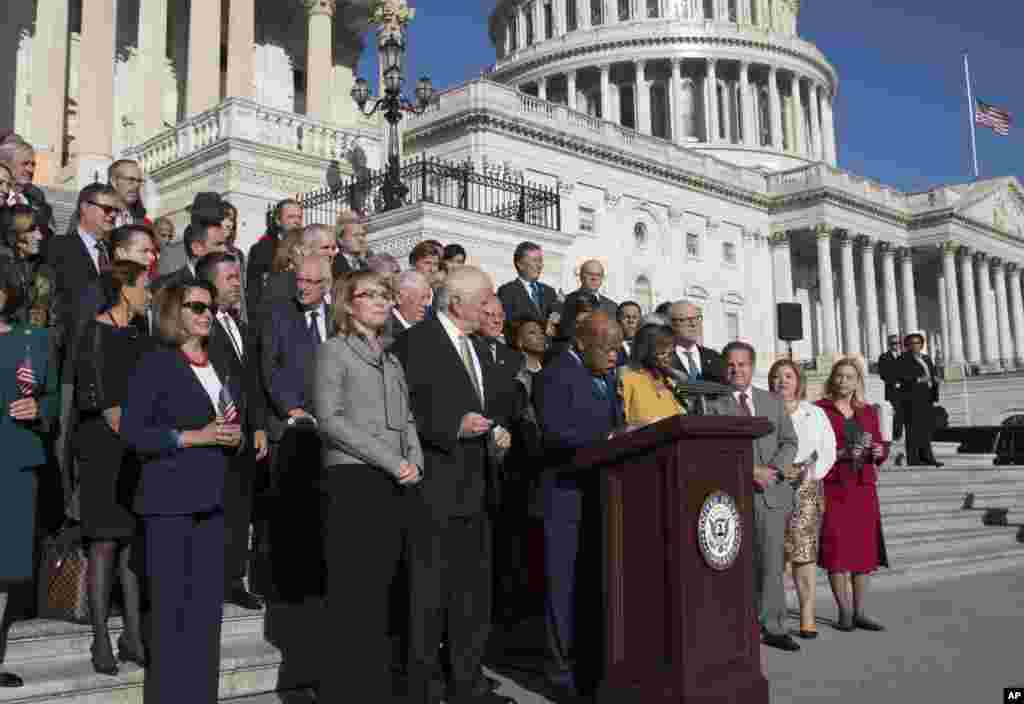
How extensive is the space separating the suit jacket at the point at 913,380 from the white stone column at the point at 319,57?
17157 mm

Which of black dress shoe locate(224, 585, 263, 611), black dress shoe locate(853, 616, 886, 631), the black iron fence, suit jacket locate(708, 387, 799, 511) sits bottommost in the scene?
black dress shoe locate(853, 616, 886, 631)

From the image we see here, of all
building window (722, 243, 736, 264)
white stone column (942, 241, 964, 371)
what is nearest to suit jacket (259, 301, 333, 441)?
building window (722, 243, 736, 264)

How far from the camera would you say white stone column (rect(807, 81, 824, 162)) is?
259 feet

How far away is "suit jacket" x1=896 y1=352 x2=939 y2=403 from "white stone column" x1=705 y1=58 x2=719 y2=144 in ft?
187

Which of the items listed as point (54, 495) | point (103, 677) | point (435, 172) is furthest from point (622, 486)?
point (435, 172)

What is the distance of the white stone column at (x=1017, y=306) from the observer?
240ft

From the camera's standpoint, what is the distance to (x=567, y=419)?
6.12m

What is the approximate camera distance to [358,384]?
5.24 metres

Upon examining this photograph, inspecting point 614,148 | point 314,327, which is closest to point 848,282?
point 614,148

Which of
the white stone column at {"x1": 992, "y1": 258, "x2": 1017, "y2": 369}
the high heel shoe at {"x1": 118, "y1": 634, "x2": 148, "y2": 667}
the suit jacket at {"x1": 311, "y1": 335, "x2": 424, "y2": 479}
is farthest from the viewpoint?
the white stone column at {"x1": 992, "y1": 258, "x2": 1017, "y2": 369}

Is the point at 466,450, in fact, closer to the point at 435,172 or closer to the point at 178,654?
the point at 178,654

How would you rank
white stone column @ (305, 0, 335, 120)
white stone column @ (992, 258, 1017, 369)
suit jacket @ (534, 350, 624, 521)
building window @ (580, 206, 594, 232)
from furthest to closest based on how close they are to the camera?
white stone column @ (992, 258, 1017, 369)
building window @ (580, 206, 594, 232)
white stone column @ (305, 0, 335, 120)
suit jacket @ (534, 350, 624, 521)

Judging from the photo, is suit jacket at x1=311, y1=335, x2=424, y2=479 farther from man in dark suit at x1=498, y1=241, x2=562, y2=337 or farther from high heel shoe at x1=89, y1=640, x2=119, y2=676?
man in dark suit at x1=498, y1=241, x2=562, y2=337

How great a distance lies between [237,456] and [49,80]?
2157 centimetres
